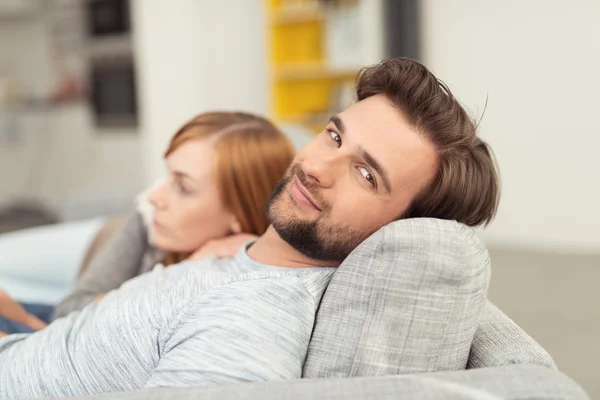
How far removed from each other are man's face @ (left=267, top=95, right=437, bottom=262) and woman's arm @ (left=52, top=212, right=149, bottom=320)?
0.73 metres

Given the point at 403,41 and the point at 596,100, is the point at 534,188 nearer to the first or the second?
the point at 596,100

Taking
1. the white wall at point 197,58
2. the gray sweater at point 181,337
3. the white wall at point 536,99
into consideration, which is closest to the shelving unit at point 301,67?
the white wall at point 197,58

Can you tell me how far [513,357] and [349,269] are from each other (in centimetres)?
25

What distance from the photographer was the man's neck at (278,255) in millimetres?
1096

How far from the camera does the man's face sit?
1.05 meters

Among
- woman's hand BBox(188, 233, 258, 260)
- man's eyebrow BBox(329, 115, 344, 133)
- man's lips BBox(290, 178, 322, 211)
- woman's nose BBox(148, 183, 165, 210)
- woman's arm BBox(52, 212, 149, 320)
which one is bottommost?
woman's arm BBox(52, 212, 149, 320)

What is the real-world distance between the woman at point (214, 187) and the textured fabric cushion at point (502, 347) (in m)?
0.59

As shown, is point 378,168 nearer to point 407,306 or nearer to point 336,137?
point 336,137

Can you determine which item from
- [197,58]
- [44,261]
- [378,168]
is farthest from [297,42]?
[378,168]

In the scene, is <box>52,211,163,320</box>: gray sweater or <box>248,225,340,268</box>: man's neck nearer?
<box>248,225,340,268</box>: man's neck

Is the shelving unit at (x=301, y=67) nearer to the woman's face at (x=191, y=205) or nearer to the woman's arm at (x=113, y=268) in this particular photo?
the woman's arm at (x=113, y=268)

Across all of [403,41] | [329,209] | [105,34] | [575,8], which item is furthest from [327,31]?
[329,209]

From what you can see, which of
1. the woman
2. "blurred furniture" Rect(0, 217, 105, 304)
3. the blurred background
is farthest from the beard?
"blurred furniture" Rect(0, 217, 105, 304)

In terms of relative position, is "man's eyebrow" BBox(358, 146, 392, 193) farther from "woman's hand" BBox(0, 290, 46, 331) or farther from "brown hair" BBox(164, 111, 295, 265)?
"woman's hand" BBox(0, 290, 46, 331)
